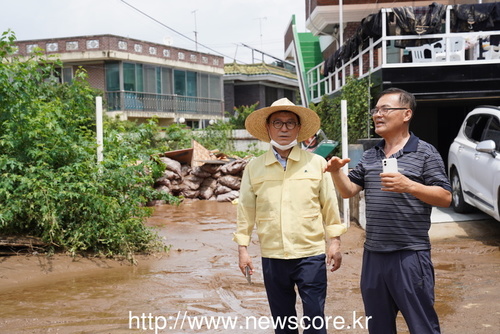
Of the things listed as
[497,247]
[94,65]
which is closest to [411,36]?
[497,247]

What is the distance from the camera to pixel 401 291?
3.09m

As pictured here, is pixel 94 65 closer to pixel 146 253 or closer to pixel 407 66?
pixel 407 66

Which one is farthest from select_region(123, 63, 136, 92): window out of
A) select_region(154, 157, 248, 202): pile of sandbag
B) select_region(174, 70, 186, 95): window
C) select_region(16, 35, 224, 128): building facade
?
select_region(154, 157, 248, 202): pile of sandbag

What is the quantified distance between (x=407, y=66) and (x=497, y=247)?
432cm

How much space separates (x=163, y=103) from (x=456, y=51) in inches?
760

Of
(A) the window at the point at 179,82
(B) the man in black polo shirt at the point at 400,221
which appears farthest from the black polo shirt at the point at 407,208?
(A) the window at the point at 179,82

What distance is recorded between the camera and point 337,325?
4602 mm

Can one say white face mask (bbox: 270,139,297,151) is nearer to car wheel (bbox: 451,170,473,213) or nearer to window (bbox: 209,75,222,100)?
car wheel (bbox: 451,170,473,213)

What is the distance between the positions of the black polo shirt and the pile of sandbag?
11.1m

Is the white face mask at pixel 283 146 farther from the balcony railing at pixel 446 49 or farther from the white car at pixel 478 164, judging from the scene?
the balcony railing at pixel 446 49

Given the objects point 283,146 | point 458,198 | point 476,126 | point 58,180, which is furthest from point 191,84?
point 283,146

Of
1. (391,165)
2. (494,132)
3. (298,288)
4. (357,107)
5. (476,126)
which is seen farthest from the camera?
(357,107)

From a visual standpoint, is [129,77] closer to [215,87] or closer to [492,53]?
[215,87]

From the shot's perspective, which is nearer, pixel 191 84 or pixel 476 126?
pixel 476 126
